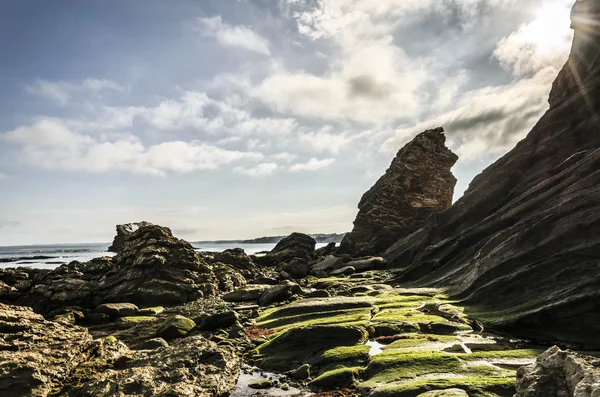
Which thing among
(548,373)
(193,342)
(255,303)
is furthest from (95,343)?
(255,303)

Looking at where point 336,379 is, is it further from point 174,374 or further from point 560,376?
point 560,376

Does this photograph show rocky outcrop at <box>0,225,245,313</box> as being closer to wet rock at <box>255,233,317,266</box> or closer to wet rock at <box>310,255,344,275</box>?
wet rock at <box>310,255,344,275</box>

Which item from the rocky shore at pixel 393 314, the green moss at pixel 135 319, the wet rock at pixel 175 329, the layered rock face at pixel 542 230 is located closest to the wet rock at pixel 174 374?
the rocky shore at pixel 393 314

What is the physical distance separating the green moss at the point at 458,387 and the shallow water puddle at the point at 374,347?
5.77 metres

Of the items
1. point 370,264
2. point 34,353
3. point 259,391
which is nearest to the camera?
point 34,353

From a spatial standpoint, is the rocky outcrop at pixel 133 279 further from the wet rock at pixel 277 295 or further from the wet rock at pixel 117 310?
the wet rock at pixel 277 295

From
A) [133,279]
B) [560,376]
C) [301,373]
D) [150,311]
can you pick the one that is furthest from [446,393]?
[133,279]

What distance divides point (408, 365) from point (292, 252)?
96.5 meters

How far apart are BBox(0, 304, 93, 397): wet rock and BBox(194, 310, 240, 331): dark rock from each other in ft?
39.0

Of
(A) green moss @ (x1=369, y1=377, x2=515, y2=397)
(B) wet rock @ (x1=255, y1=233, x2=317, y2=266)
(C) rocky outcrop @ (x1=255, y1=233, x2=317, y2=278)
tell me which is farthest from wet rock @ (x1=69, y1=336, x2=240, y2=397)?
(B) wet rock @ (x1=255, y1=233, x2=317, y2=266)

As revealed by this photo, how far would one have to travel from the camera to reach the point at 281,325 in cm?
3691

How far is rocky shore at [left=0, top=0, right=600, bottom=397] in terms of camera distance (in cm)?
1972

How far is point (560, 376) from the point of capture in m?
12.8

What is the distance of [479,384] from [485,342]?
992 cm
